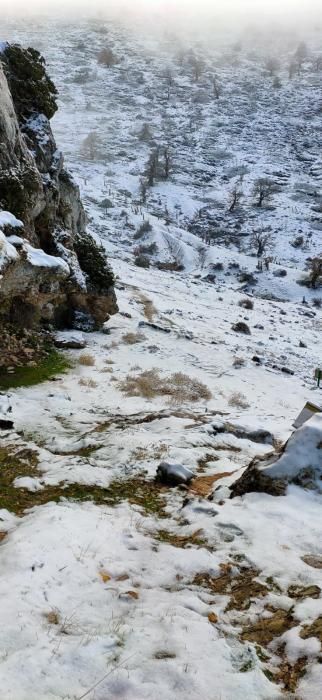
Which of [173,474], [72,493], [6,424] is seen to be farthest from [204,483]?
[6,424]

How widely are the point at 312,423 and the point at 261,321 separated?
23275 mm

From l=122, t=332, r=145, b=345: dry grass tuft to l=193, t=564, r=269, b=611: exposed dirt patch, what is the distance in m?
14.7

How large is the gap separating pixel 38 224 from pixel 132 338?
246 inches

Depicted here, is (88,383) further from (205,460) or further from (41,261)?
(205,460)

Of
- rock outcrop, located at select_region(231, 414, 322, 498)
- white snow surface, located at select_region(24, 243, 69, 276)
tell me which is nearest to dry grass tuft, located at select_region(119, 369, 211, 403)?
white snow surface, located at select_region(24, 243, 69, 276)

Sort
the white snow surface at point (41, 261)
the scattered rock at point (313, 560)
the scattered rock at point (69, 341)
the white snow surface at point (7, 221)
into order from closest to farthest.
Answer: the scattered rock at point (313, 560) < the white snow surface at point (7, 221) < the white snow surface at point (41, 261) < the scattered rock at point (69, 341)

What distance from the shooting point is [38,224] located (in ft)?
53.6

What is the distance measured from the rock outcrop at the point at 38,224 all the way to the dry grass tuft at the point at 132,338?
148 cm

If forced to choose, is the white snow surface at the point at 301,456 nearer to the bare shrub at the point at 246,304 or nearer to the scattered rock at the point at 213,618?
the scattered rock at the point at 213,618

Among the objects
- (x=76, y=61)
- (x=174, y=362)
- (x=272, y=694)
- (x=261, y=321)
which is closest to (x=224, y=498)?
(x=272, y=694)

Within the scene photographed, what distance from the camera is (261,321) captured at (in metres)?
29.3

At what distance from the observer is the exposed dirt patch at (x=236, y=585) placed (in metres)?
4.50

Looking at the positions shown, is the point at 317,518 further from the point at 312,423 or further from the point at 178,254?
the point at 178,254

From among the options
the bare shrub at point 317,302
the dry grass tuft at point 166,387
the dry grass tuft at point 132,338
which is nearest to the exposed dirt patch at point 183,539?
the dry grass tuft at point 166,387
